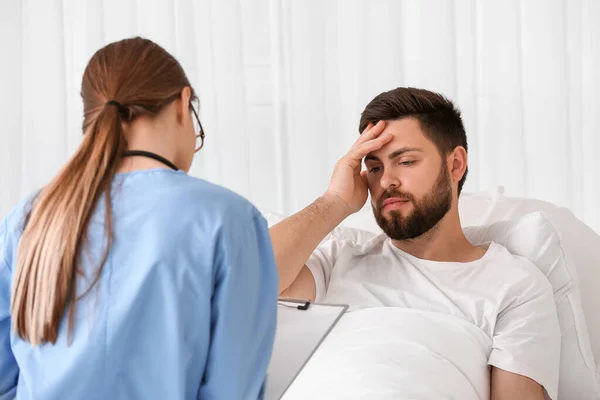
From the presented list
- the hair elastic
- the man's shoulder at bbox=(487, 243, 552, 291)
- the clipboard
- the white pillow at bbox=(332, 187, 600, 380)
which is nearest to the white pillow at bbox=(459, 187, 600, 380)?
the white pillow at bbox=(332, 187, 600, 380)

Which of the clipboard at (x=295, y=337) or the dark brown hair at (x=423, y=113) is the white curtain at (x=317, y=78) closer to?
the dark brown hair at (x=423, y=113)

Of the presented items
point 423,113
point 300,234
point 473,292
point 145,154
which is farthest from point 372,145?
point 145,154

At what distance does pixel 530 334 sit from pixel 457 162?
46cm

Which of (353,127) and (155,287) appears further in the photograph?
(353,127)

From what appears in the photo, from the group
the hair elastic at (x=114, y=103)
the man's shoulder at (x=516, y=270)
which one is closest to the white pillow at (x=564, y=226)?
the man's shoulder at (x=516, y=270)

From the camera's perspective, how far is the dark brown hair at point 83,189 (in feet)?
2.94

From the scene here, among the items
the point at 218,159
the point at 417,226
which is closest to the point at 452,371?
the point at 417,226

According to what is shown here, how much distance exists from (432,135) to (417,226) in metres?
0.21

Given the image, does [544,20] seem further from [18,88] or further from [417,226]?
[18,88]

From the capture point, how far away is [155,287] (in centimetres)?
90

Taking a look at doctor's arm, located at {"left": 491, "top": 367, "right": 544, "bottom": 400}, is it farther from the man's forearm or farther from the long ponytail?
the long ponytail

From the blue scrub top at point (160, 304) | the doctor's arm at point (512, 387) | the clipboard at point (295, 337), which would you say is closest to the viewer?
the blue scrub top at point (160, 304)

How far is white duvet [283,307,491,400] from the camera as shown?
1319 mm

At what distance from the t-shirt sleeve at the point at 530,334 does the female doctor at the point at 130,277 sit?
0.76m
